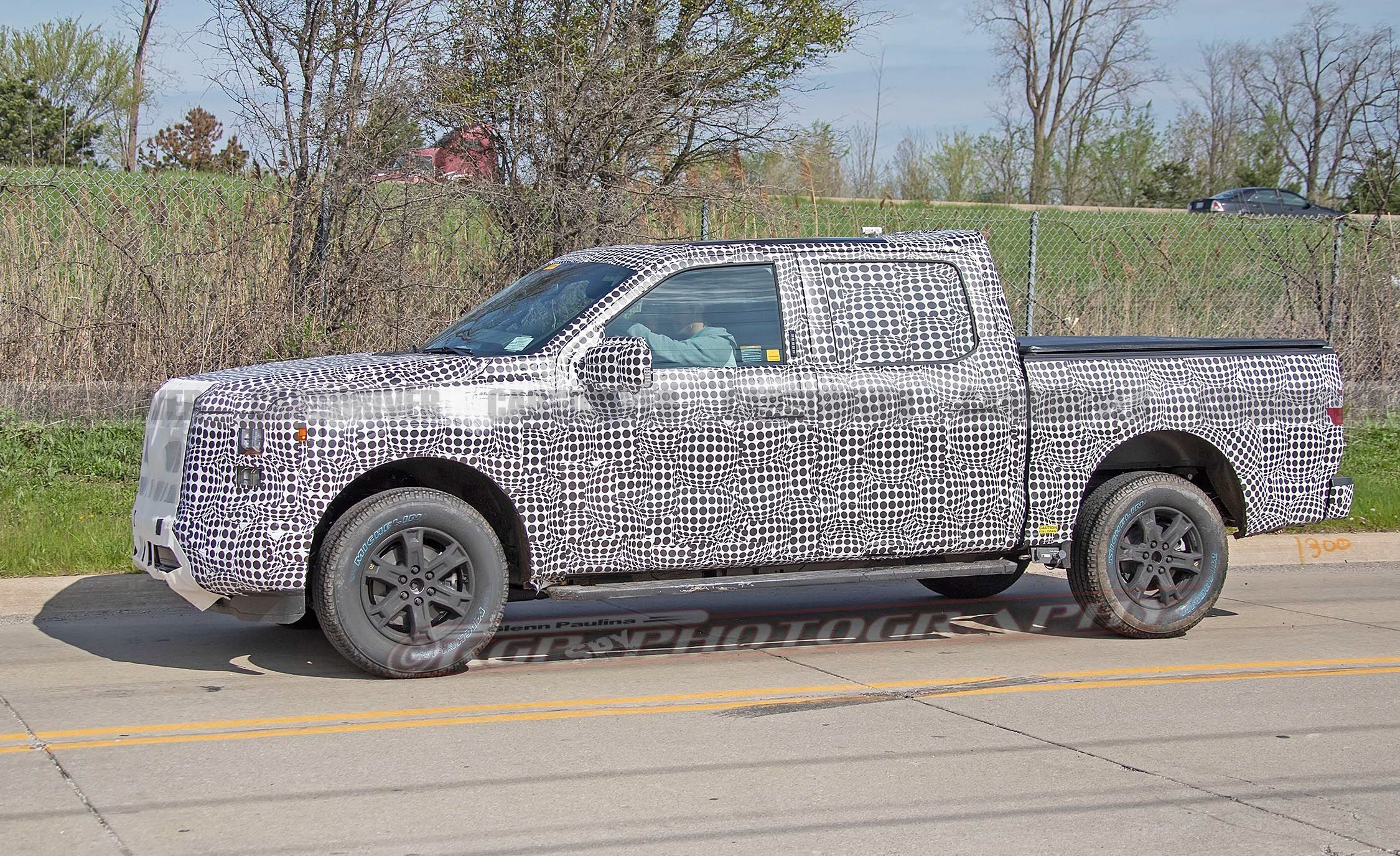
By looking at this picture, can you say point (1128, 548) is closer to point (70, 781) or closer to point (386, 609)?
point (386, 609)

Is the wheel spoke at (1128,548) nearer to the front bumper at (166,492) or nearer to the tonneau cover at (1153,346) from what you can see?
the tonneau cover at (1153,346)

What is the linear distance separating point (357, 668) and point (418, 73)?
26.1 ft

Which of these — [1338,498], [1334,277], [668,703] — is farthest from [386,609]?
[1334,277]

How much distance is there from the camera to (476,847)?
4.45 m

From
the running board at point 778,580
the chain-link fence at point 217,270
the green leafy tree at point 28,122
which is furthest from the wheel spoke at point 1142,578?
the green leafy tree at point 28,122

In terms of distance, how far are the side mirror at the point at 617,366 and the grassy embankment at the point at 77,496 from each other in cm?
363

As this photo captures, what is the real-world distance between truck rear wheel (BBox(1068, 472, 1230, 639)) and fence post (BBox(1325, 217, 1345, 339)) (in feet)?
31.1

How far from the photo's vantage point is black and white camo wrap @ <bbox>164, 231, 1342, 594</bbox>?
6379 mm

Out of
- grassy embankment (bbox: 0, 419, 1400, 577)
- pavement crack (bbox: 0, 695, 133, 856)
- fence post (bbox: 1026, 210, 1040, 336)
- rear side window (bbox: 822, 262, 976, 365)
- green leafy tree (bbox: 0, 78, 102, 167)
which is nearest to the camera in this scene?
pavement crack (bbox: 0, 695, 133, 856)

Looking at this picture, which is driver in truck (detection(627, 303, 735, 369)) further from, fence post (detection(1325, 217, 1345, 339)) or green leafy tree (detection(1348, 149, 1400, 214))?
green leafy tree (detection(1348, 149, 1400, 214))

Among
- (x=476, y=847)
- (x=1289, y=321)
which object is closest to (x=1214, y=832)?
(x=476, y=847)

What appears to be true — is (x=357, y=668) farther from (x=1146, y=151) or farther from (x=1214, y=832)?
(x=1146, y=151)

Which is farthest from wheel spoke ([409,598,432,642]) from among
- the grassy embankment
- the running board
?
the grassy embankment

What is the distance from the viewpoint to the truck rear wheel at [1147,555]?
7762 mm
